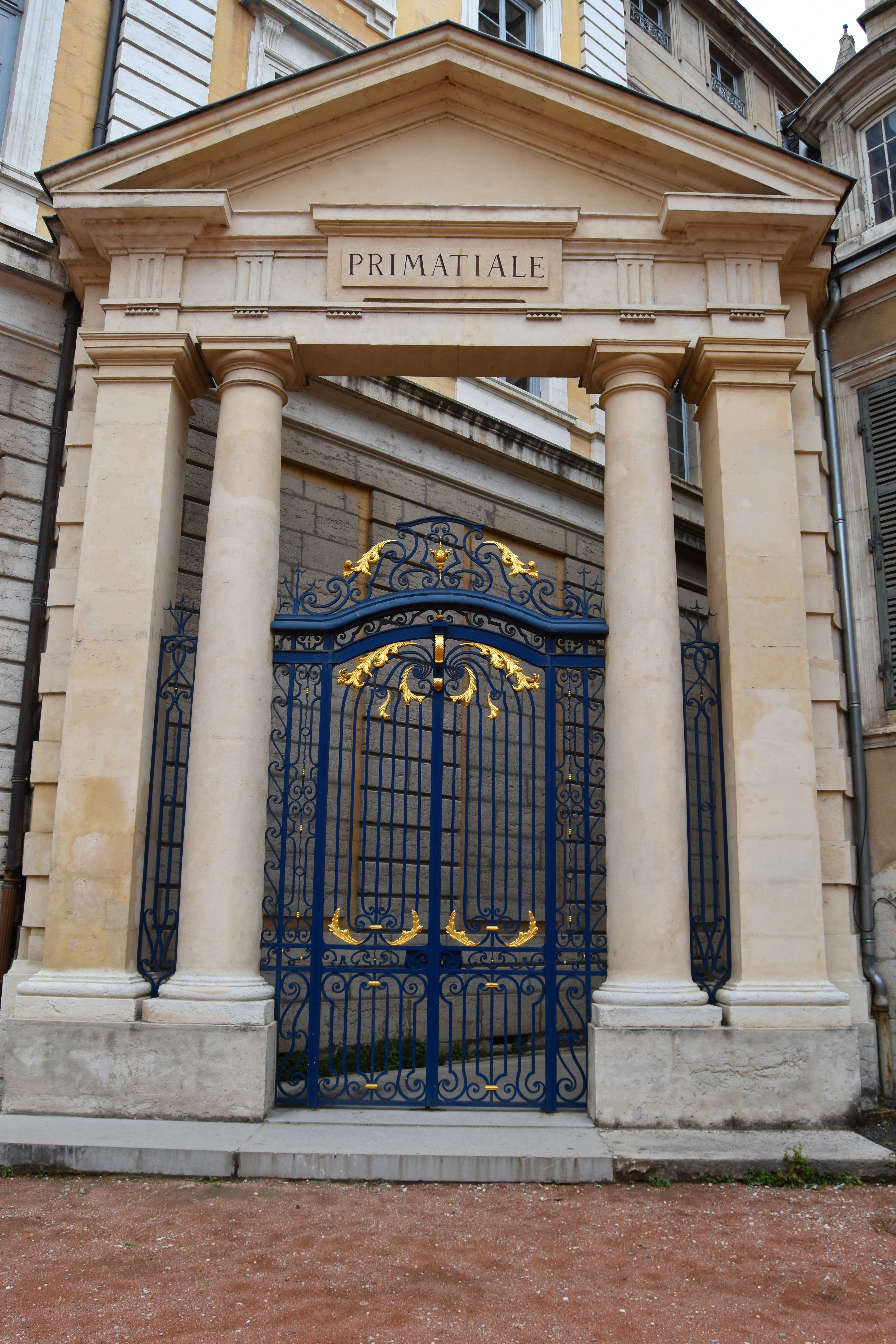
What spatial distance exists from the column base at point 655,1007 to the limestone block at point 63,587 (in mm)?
4519

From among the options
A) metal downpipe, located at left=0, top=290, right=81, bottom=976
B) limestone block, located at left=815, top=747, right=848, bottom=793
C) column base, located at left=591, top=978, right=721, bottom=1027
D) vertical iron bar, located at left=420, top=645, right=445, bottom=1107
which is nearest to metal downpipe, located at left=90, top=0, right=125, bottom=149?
metal downpipe, located at left=0, top=290, right=81, bottom=976

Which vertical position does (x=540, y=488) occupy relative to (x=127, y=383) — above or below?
above

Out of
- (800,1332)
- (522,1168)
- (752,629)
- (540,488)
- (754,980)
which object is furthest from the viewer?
(540,488)

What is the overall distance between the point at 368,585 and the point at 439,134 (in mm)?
3581

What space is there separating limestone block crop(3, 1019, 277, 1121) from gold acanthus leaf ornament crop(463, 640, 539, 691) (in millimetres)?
2854

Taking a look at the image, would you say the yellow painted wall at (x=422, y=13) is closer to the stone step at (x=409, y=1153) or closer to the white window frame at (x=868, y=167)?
the white window frame at (x=868, y=167)

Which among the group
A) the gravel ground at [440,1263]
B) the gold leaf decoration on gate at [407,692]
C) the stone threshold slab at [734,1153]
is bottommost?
the gravel ground at [440,1263]

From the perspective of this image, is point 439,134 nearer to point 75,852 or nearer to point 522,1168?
point 75,852

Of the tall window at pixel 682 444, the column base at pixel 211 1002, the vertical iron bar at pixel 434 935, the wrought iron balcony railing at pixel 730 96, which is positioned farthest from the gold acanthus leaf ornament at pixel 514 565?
the wrought iron balcony railing at pixel 730 96

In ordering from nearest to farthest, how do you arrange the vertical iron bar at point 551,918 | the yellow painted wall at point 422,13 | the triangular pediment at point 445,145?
the vertical iron bar at point 551,918 → the triangular pediment at point 445,145 → the yellow painted wall at point 422,13

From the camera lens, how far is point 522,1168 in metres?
5.63

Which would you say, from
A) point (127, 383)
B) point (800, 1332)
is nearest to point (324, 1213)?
point (800, 1332)

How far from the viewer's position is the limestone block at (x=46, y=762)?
720 cm

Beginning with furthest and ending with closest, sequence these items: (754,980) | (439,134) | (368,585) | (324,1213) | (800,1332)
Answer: (439,134) → (368,585) → (754,980) → (324,1213) → (800,1332)
